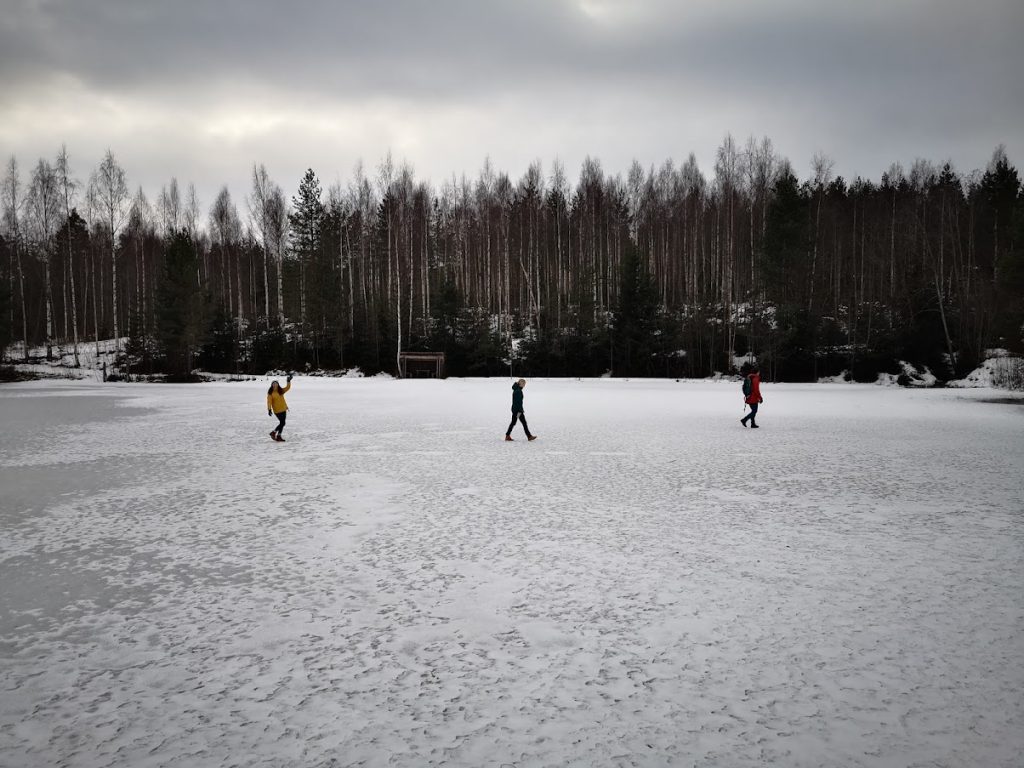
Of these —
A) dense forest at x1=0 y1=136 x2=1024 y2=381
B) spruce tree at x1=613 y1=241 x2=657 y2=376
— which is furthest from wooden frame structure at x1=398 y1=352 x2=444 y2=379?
spruce tree at x1=613 y1=241 x2=657 y2=376

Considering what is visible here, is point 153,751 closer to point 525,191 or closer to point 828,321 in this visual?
point 828,321

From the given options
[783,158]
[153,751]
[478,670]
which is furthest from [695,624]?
[783,158]

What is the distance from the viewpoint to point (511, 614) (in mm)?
4672

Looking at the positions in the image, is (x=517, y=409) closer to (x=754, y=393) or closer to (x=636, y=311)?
(x=754, y=393)

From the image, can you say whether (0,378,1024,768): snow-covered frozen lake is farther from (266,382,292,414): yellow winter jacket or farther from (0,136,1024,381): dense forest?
(0,136,1024,381): dense forest

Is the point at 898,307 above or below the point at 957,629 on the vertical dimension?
above

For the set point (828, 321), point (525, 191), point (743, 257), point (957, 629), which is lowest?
point (957, 629)

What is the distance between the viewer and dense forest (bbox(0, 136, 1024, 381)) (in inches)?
1633

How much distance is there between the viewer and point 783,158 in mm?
55719

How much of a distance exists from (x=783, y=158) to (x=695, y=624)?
61531 mm

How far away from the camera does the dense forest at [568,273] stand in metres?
41.5

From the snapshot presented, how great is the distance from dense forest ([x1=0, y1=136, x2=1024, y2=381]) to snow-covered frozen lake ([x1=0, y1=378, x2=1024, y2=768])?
33216mm

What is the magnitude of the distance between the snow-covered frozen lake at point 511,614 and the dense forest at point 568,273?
33.2 meters

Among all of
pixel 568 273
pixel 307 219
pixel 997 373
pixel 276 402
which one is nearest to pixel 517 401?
pixel 276 402
